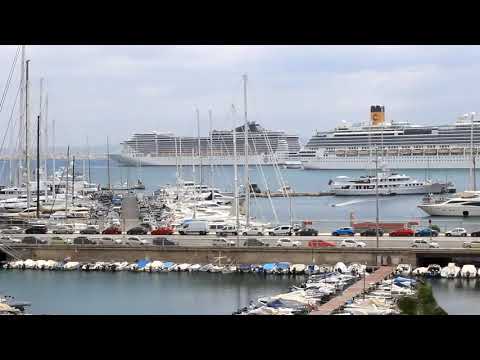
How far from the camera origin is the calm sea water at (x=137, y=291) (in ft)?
25.1

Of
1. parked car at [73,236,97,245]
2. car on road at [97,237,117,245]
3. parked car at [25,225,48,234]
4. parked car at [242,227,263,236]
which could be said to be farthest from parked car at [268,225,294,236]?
parked car at [25,225,48,234]

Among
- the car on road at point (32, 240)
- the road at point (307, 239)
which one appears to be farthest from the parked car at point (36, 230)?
the car on road at point (32, 240)

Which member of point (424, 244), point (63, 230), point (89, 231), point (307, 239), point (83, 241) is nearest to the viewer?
point (424, 244)

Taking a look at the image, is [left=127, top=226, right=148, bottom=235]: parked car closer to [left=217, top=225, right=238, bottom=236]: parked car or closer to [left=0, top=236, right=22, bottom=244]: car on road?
[left=217, top=225, right=238, bottom=236]: parked car

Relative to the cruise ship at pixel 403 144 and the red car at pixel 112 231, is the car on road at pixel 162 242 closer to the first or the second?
the red car at pixel 112 231

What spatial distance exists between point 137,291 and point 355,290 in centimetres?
Result: 227

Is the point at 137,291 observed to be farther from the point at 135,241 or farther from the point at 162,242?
→ the point at 135,241

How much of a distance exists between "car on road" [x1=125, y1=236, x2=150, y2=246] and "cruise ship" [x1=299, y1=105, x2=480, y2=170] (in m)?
18.0

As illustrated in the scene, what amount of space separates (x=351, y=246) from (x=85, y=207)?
22.6 ft

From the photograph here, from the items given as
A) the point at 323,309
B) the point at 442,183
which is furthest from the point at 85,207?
the point at 442,183

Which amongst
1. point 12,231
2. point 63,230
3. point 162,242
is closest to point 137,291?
point 162,242

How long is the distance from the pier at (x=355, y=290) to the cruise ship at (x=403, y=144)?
1918cm

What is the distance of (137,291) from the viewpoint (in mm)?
8461
